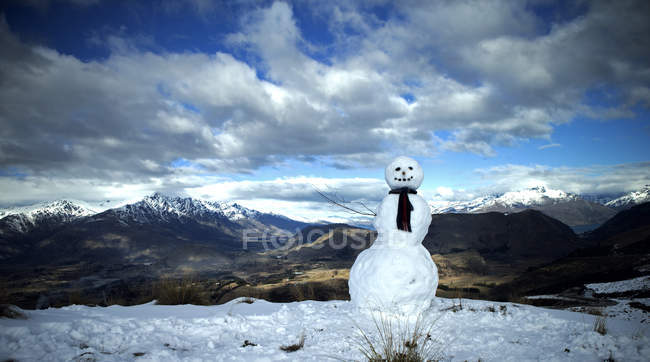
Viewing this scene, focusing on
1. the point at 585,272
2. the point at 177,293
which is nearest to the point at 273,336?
the point at 177,293

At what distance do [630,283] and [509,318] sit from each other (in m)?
13.6

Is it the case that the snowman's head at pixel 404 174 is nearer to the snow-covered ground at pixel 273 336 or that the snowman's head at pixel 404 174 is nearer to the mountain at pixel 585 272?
the snow-covered ground at pixel 273 336

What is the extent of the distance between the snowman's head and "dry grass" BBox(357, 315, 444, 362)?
3708 mm

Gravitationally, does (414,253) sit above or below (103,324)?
above

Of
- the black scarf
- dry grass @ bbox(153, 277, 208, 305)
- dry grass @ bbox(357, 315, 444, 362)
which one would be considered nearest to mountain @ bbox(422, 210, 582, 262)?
the black scarf

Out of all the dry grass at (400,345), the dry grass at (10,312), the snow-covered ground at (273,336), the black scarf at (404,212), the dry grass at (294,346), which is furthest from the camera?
the black scarf at (404,212)

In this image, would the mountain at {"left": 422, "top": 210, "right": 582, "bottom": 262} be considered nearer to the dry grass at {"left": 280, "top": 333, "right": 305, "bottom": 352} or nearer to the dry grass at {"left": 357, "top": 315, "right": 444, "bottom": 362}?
the dry grass at {"left": 357, "top": 315, "right": 444, "bottom": 362}

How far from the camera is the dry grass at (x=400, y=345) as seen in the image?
13.3ft

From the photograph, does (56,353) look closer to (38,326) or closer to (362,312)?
(38,326)

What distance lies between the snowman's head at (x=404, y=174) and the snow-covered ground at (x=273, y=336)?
3726 mm

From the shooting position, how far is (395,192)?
9016mm

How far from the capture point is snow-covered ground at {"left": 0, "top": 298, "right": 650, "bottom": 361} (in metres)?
4.84

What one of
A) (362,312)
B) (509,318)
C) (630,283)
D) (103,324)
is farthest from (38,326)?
(630,283)

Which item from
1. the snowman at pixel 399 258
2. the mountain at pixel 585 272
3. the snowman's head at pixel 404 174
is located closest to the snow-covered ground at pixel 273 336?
the snowman at pixel 399 258
